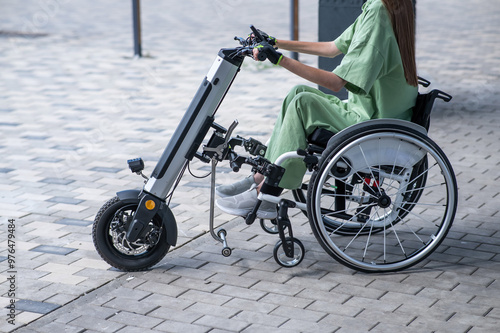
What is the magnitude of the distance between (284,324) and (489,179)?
2491 mm

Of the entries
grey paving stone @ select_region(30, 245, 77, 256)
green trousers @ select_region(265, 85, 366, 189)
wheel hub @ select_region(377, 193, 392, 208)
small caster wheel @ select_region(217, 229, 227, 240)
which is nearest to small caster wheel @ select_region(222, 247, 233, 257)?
small caster wheel @ select_region(217, 229, 227, 240)

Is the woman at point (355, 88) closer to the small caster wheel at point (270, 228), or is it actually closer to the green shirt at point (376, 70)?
the green shirt at point (376, 70)

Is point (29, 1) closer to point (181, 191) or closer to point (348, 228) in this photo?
point (181, 191)

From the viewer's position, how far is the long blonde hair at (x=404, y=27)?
3660 millimetres

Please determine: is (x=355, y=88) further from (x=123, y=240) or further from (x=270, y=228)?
(x=123, y=240)

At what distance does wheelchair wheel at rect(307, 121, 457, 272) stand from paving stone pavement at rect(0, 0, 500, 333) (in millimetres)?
133

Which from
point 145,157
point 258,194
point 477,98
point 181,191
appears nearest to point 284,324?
point 258,194

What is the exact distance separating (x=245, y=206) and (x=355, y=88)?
752 millimetres

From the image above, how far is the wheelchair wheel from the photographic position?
3.57 m

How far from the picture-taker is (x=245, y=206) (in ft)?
12.7

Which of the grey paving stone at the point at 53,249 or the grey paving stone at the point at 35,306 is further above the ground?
the grey paving stone at the point at 35,306

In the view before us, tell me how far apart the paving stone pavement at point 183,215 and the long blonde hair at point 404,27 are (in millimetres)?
944

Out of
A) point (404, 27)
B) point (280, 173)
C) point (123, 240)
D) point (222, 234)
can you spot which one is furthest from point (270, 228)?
point (404, 27)

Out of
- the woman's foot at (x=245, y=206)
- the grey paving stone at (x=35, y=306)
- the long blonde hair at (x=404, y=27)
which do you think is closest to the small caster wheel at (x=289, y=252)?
the woman's foot at (x=245, y=206)
